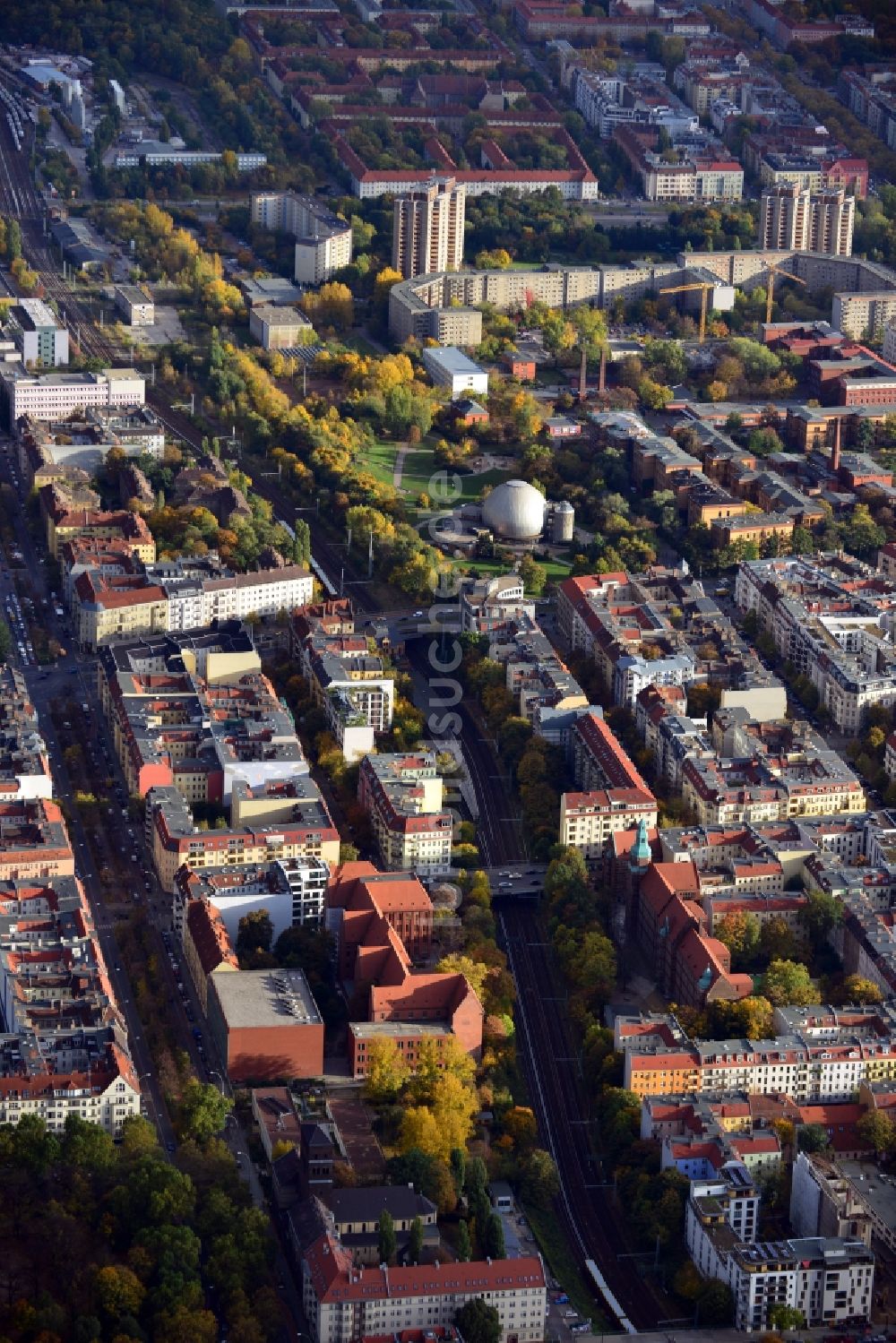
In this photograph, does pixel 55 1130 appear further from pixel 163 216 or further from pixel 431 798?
pixel 163 216

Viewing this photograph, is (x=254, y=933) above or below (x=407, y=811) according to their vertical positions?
below

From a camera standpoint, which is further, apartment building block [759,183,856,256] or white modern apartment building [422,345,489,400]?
apartment building block [759,183,856,256]

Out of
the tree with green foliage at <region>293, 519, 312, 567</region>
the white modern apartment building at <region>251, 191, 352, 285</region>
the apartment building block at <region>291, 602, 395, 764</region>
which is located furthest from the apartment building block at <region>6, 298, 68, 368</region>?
the apartment building block at <region>291, 602, 395, 764</region>

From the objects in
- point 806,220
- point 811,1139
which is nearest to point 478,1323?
point 811,1139

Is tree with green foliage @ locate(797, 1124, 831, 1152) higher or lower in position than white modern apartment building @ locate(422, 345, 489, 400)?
lower

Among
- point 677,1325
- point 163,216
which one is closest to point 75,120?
point 163,216

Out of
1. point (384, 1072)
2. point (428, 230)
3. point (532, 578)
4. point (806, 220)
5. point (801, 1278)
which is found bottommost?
point (801, 1278)

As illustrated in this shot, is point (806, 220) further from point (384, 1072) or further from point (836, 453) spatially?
point (384, 1072)

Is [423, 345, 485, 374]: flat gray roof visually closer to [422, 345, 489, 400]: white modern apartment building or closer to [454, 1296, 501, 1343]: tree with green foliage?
[422, 345, 489, 400]: white modern apartment building
